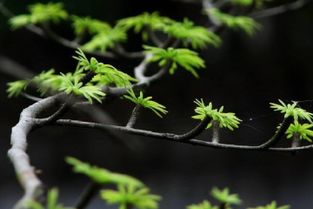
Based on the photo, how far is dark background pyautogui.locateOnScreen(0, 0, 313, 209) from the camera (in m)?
3.31

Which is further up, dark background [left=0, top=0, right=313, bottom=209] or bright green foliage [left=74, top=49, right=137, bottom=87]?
dark background [left=0, top=0, right=313, bottom=209]

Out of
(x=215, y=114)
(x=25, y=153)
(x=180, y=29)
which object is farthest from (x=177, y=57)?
(x=25, y=153)

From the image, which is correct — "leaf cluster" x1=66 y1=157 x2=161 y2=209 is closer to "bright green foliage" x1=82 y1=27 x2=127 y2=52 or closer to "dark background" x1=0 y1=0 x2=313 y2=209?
"bright green foliage" x1=82 y1=27 x2=127 y2=52

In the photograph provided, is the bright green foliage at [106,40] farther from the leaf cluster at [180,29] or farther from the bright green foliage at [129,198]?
the bright green foliage at [129,198]

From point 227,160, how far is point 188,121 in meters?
0.40

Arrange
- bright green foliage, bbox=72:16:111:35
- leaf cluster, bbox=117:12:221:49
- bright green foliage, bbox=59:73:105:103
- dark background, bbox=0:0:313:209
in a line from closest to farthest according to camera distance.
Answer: bright green foliage, bbox=59:73:105:103
leaf cluster, bbox=117:12:221:49
bright green foliage, bbox=72:16:111:35
dark background, bbox=0:0:313:209

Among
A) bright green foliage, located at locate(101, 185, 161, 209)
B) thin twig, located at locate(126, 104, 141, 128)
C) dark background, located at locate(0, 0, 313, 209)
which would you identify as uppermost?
dark background, located at locate(0, 0, 313, 209)

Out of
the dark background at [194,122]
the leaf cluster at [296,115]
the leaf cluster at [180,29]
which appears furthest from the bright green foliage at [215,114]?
the dark background at [194,122]

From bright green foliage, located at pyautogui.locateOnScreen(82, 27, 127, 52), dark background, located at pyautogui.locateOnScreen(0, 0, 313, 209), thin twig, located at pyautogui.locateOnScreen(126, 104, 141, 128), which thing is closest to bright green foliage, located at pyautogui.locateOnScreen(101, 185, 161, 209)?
thin twig, located at pyautogui.locateOnScreen(126, 104, 141, 128)

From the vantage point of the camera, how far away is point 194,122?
11.2ft

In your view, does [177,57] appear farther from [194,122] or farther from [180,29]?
[194,122]

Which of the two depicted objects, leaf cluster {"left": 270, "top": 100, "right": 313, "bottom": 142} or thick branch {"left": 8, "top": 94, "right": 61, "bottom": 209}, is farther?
leaf cluster {"left": 270, "top": 100, "right": 313, "bottom": 142}

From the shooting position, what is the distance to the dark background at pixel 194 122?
10.9 feet

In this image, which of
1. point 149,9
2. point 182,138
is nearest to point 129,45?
point 149,9
